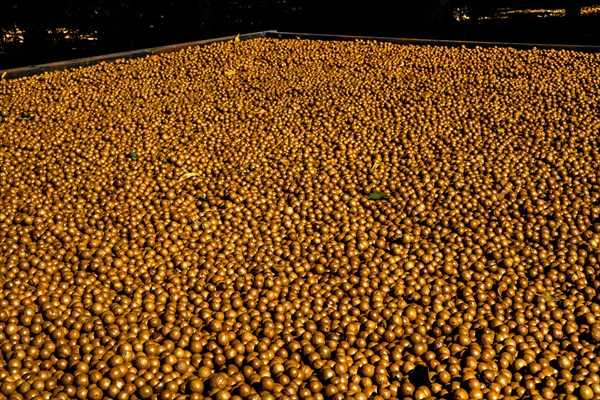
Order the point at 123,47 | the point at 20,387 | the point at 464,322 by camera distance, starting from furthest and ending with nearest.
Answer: the point at 123,47
the point at 464,322
the point at 20,387

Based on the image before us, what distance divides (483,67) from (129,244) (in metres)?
5.05

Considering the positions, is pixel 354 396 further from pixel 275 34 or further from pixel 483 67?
pixel 275 34

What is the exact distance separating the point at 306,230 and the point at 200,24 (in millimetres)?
9163

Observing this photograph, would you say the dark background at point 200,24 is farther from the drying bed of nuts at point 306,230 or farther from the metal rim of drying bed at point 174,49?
the drying bed of nuts at point 306,230

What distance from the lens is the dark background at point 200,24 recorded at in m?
11.8

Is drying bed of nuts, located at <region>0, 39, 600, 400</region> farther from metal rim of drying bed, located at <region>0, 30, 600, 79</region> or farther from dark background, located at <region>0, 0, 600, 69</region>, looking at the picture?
dark background, located at <region>0, 0, 600, 69</region>

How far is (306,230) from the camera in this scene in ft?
14.1

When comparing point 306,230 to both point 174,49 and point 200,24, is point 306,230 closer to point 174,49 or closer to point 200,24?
point 174,49

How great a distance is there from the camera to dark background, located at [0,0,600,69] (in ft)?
38.7

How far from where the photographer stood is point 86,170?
5121 mm

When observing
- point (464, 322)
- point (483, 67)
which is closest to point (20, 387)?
point (464, 322)

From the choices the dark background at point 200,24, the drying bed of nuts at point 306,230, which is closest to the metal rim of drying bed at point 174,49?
the drying bed of nuts at point 306,230

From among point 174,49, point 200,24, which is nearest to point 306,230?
point 174,49

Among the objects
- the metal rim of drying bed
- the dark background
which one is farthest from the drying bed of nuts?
the dark background
